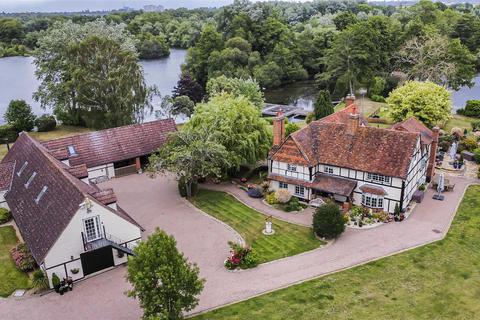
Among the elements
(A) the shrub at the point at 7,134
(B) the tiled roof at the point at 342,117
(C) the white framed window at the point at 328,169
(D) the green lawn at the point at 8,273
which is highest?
(B) the tiled roof at the point at 342,117

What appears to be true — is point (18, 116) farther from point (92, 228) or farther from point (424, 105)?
point (424, 105)

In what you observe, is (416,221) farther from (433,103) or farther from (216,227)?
(433,103)

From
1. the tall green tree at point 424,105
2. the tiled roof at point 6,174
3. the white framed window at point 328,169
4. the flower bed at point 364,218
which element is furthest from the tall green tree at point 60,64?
the flower bed at point 364,218

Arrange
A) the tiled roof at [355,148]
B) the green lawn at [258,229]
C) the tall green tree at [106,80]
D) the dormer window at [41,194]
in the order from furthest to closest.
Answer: the tall green tree at [106,80], the tiled roof at [355,148], the green lawn at [258,229], the dormer window at [41,194]

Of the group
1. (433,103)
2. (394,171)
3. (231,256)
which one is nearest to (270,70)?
(433,103)

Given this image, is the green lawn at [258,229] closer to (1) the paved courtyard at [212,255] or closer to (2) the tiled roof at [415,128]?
(1) the paved courtyard at [212,255]

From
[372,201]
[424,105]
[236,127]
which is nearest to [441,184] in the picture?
[372,201]
